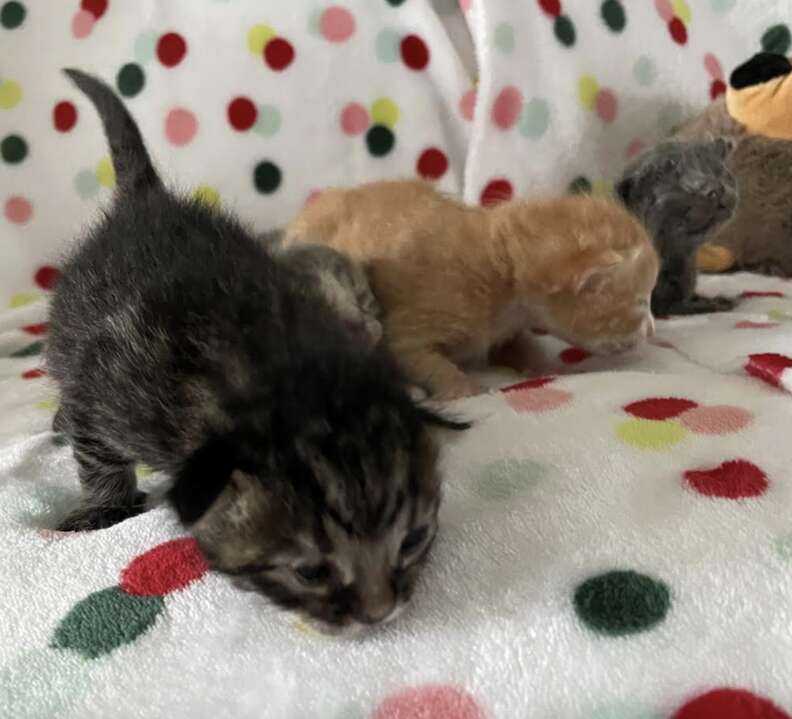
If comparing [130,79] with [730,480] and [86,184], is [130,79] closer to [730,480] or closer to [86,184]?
[86,184]

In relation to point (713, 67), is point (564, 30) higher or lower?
higher

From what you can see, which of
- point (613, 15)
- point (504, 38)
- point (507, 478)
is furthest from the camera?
point (613, 15)

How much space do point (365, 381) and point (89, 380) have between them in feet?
1.14

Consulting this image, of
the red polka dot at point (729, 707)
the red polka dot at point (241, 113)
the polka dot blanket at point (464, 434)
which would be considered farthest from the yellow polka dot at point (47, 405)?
the red polka dot at point (729, 707)

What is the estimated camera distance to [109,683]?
656 mm

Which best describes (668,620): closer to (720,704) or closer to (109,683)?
(720,704)

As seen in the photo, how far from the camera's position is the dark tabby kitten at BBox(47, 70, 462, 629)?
0.65m

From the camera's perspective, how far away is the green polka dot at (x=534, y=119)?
1683 mm

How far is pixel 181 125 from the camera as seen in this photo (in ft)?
5.67

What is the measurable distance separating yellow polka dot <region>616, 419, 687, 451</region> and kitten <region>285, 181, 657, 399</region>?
290 millimetres

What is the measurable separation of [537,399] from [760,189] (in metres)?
Result: 0.93

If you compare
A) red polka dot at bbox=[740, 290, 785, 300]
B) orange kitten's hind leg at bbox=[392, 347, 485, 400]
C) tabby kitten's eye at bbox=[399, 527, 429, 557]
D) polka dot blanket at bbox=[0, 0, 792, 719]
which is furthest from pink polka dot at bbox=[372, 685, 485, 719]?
red polka dot at bbox=[740, 290, 785, 300]

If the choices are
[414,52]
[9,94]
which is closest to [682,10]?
[414,52]

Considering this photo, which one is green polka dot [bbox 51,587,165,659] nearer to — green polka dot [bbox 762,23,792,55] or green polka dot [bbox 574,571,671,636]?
green polka dot [bbox 574,571,671,636]
